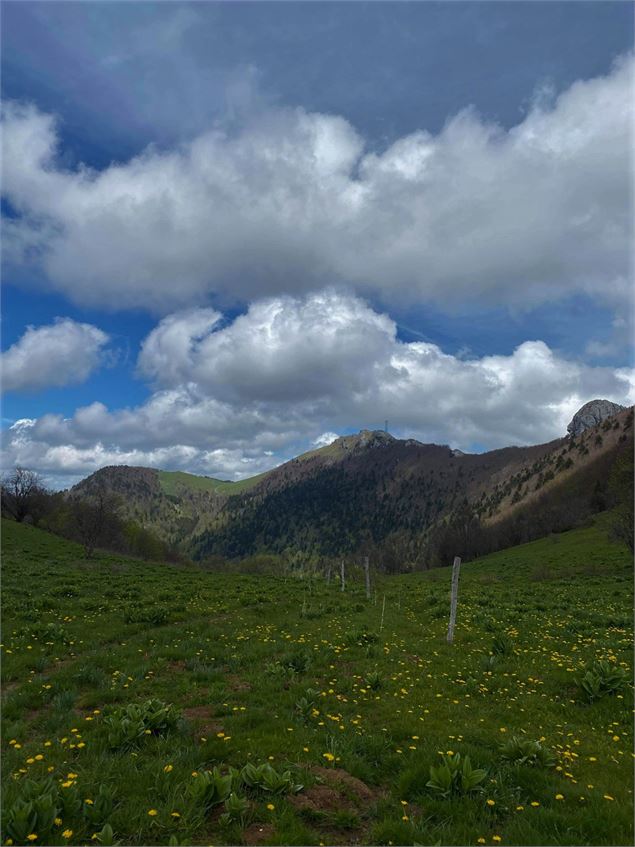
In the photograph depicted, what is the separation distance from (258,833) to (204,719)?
4433mm

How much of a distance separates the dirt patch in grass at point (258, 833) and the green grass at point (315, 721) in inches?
1.0

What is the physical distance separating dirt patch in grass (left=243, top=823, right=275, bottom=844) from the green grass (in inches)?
1.0

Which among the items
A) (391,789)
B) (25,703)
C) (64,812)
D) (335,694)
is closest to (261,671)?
(335,694)

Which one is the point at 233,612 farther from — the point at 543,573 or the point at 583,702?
the point at 543,573

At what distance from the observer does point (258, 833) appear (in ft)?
21.0

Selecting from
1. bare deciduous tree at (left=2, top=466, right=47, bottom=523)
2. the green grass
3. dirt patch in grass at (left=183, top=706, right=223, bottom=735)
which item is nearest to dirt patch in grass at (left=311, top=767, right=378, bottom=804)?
the green grass

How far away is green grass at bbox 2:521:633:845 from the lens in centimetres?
657

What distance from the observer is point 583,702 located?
11.7 metres

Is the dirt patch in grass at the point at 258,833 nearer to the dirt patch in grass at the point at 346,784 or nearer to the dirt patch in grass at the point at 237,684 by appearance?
the dirt patch in grass at the point at 346,784

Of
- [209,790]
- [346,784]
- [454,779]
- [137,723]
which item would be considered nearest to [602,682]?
[454,779]

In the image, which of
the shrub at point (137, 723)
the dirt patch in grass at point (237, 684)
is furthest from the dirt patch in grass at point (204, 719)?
the dirt patch in grass at point (237, 684)

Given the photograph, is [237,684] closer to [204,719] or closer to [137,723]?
[204,719]

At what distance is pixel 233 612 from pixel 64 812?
60.2 ft

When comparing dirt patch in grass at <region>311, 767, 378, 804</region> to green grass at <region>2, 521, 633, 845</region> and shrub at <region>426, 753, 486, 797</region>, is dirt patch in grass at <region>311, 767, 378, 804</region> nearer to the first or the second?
green grass at <region>2, 521, 633, 845</region>
